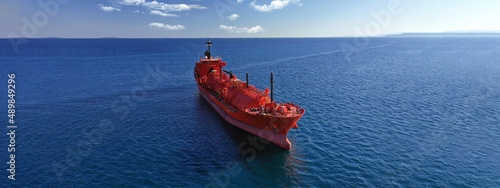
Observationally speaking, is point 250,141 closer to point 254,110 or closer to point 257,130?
point 257,130

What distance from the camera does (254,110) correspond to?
3484 centimetres

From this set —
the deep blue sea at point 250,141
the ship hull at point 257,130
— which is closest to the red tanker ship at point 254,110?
the ship hull at point 257,130

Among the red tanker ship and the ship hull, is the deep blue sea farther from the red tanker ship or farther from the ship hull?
the red tanker ship

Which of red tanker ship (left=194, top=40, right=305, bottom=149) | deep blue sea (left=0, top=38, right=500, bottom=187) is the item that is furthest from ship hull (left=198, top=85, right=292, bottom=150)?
deep blue sea (left=0, top=38, right=500, bottom=187)

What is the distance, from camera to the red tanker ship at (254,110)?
106 feet

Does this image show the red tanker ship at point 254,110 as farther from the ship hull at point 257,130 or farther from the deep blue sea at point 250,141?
the deep blue sea at point 250,141

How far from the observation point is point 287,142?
32500 millimetres

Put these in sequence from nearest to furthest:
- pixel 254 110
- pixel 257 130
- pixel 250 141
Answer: pixel 254 110 < pixel 250 141 < pixel 257 130

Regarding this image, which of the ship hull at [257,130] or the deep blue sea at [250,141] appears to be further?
the ship hull at [257,130]

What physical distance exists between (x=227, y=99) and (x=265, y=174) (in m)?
19.0

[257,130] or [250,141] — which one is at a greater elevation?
[257,130]

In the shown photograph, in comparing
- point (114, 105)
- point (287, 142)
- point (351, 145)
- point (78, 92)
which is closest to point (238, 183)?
point (287, 142)

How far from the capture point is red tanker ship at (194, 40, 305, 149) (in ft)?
106

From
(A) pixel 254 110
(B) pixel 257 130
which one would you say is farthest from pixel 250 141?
(A) pixel 254 110
